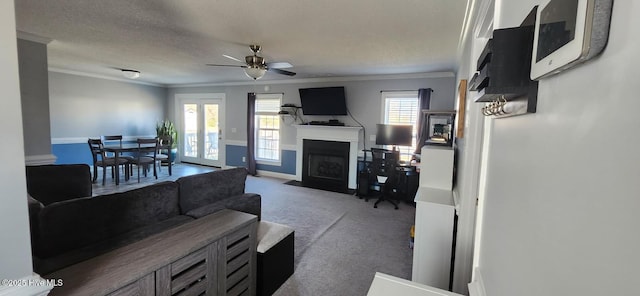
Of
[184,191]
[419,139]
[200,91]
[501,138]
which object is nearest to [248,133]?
[200,91]

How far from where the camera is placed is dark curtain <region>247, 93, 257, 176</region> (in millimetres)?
6660

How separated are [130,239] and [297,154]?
174 inches

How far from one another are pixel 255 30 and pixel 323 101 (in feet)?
9.98

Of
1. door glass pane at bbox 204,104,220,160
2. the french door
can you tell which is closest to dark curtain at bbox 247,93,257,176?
the french door

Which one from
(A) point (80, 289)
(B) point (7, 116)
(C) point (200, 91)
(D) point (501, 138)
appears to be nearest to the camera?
(B) point (7, 116)

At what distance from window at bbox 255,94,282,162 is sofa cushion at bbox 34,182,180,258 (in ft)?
14.6

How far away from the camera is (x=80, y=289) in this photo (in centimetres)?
115

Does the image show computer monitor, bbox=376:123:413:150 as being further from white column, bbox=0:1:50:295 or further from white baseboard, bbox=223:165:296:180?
white column, bbox=0:1:50:295

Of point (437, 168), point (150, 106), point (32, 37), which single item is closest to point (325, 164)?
point (437, 168)

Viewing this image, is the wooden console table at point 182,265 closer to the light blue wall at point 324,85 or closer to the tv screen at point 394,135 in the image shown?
the tv screen at point 394,135

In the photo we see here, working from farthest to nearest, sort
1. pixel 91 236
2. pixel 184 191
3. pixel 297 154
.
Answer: pixel 297 154 → pixel 184 191 → pixel 91 236

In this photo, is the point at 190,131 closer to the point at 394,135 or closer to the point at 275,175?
the point at 275,175

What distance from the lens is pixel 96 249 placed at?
5.40ft

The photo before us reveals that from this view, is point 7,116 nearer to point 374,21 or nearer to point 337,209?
point 374,21
